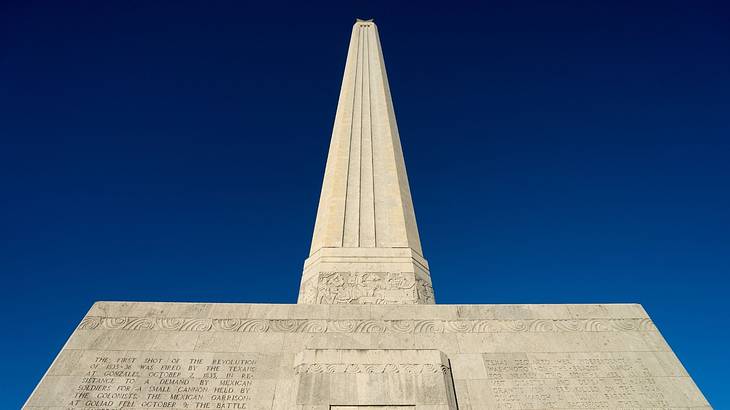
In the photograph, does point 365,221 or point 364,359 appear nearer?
point 364,359

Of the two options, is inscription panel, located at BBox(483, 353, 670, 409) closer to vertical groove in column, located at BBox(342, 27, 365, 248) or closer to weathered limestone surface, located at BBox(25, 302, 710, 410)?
weathered limestone surface, located at BBox(25, 302, 710, 410)

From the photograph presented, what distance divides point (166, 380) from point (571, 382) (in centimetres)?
960

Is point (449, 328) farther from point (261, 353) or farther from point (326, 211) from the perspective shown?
point (326, 211)

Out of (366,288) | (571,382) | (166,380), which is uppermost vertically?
(366,288)

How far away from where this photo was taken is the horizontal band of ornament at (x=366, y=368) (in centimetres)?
961

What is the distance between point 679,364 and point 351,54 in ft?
70.1

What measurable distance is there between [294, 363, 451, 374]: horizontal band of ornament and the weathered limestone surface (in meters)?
0.02

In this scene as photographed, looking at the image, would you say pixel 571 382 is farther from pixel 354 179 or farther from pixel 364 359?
pixel 354 179


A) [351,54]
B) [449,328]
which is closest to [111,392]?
[449,328]

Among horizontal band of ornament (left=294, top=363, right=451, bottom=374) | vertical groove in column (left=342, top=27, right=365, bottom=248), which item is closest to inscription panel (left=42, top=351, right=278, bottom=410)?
horizontal band of ornament (left=294, top=363, right=451, bottom=374)

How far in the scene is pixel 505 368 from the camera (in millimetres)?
10539

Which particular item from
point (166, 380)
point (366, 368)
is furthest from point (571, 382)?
point (166, 380)

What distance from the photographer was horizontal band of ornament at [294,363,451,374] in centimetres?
961

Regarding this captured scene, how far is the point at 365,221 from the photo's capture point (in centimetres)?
1557
